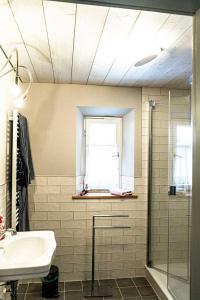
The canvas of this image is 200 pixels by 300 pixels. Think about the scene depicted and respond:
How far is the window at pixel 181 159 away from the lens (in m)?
2.48

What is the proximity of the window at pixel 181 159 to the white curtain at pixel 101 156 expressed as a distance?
0.90 m

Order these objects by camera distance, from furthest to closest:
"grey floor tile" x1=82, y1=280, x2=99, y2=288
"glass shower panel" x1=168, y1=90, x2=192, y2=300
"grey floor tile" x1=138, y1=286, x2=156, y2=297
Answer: "grey floor tile" x1=82, y1=280, x2=99, y2=288
"grey floor tile" x1=138, y1=286, x2=156, y2=297
"glass shower panel" x1=168, y1=90, x2=192, y2=300

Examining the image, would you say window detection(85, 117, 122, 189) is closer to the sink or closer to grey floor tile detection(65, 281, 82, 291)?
grey floor tile detection(65, 281, 82, 291)

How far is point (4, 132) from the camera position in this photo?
199 centimetres

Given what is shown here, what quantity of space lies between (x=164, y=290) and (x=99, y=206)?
1.08 m

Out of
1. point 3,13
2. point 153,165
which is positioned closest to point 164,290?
point 153,165

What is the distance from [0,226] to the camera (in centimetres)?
162

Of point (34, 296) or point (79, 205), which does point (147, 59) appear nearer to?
point (79, 205)

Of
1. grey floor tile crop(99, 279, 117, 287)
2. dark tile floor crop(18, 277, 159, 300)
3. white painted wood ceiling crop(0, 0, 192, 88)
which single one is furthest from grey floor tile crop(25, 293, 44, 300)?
white painted wood ceiling crop(0, 0, 192, 88)

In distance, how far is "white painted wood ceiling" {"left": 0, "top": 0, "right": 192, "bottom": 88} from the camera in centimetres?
143

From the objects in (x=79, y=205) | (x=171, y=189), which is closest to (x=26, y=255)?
(x=79, y=205)

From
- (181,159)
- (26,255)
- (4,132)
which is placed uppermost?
(4,132)

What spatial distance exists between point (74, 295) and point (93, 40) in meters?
2.46

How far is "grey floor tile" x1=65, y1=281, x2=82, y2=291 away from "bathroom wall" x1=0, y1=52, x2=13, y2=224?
124 centimetres
